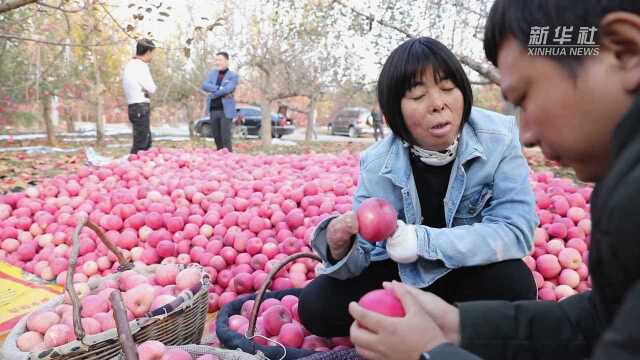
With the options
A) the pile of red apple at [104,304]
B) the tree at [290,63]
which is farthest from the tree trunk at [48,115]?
the pile of red apple at [104,304]

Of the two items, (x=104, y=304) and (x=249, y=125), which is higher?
(x=249, y=125)

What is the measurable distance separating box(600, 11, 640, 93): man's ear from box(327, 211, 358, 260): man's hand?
102cm

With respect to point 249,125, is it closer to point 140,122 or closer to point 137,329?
point 140,122

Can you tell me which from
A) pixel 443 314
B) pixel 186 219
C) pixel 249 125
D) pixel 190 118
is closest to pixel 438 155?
pixel 443 314

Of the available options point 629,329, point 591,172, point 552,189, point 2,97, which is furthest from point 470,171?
point 2,97

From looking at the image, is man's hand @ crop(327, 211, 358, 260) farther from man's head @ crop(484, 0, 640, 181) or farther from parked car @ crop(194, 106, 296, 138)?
parked car @ crop(194, 106, 296, 138)

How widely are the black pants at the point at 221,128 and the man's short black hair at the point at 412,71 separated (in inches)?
276

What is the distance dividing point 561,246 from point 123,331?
227 cm

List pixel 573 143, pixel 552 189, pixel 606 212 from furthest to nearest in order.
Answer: pixel 552 189
pixel 573 143
pixel 606 212

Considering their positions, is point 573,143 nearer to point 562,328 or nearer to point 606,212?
point 606,212

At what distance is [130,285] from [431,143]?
4.88 feet

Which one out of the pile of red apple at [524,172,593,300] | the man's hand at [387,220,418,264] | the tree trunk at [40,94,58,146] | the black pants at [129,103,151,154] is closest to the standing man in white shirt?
the black pants at [129,103,151,154]

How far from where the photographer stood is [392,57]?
178 cm

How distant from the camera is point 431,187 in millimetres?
1932
